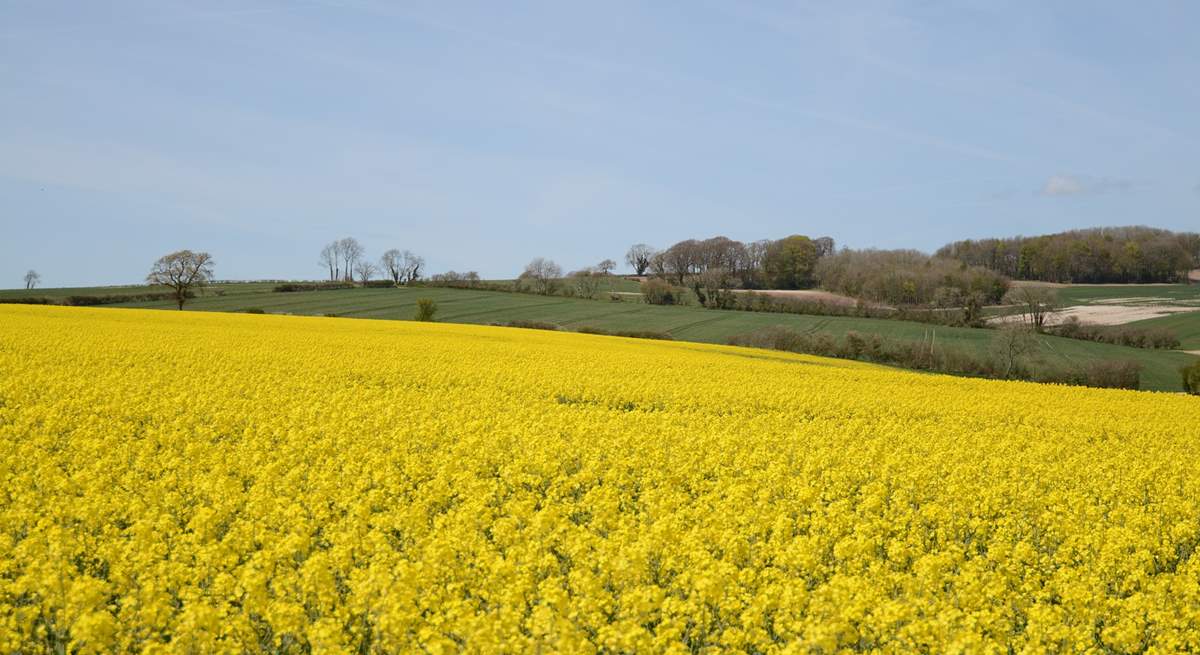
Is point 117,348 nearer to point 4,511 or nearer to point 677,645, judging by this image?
point 4,511

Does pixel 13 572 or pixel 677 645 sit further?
pixel 13 572

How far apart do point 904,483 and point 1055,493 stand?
2.10 m

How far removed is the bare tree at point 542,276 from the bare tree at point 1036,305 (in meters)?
46.1

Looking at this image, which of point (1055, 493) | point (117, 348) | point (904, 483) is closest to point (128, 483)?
point (904, 483)

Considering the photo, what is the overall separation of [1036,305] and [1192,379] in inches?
913

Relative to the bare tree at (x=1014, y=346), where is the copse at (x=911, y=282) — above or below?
above

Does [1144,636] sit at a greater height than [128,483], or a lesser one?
lesser

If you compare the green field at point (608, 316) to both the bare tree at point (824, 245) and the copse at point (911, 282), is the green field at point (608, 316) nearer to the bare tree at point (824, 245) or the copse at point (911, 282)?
the copse at point (911, 282)

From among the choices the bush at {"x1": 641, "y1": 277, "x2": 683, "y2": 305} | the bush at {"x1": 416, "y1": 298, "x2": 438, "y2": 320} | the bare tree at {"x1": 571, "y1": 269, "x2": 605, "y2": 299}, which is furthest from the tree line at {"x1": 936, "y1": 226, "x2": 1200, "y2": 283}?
the bush at {"x1": 416, "y1": 298, "x2": 438, "y2": 320}

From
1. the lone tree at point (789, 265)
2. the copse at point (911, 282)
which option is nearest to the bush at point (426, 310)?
the copse at point (911, 282)

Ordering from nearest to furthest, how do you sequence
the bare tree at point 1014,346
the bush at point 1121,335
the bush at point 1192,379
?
the bush at point 1192,379
the bare tree at point 1014,346
the bush at point 1121,335

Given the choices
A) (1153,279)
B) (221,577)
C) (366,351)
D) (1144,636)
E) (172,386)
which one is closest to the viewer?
(221,577)

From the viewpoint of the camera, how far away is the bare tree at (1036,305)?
216ft

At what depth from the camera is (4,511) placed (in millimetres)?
8875
